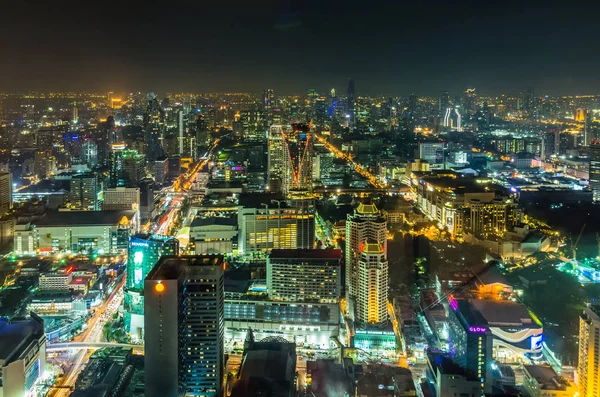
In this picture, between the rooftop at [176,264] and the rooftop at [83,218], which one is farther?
the rooftop at [83,218]

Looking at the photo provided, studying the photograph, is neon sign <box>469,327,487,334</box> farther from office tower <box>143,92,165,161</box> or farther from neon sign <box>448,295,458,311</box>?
office tower <box>143,92,165,161</box>

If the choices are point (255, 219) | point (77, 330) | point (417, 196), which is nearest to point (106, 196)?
point (255, 219)

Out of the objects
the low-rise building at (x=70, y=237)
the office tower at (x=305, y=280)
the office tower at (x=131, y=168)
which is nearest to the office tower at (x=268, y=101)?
the office tower at (x=131, y=168)

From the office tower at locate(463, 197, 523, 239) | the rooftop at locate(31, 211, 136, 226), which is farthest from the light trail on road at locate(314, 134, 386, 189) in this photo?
the rooftop at locate(31, 211, 136, 226)

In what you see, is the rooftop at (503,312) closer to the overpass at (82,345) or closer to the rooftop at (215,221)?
the overpass at (82,345)

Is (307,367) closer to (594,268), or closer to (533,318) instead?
(533,318)

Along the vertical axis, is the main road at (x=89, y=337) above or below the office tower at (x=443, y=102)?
below

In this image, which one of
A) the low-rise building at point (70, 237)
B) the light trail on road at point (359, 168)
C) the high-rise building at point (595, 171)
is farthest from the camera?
the light trail on road at point (359, 168)
